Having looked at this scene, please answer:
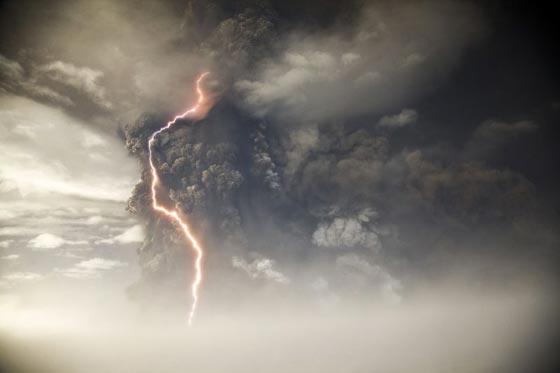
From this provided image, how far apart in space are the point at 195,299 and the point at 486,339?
3137 inches

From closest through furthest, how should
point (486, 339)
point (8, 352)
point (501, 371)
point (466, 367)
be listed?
point (8, 352), point (501, 371), point (466, 367), point (486, 339)

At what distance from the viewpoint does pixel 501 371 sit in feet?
143

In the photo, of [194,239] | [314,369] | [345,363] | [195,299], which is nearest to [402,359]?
[345,363]

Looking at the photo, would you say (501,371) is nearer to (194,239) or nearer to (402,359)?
(402,359)

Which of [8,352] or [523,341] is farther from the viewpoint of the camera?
[523,341]

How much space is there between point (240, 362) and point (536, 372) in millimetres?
59588

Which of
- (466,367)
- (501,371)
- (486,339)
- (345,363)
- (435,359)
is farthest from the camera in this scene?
(486,339)

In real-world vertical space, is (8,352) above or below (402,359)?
below

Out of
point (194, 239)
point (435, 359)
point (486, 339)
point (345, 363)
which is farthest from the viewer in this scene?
point (486, 339)

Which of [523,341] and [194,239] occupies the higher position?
[194,239]

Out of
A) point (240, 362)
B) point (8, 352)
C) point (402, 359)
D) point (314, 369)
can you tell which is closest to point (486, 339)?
point (402, 359)

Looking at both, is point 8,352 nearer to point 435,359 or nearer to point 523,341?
point 435,359

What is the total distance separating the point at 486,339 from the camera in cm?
8062

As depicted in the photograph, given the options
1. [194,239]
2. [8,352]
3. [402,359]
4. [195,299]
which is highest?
[194,239]
